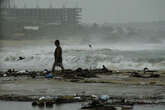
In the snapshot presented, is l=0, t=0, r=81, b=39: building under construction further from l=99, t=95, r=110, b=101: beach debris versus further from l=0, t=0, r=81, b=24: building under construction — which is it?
l=99, t=95, r=110, b=101: beach debris

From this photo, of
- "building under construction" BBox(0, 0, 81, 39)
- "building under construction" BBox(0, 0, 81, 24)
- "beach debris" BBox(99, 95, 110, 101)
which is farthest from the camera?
"building under construction" BBox(0, 0, 81, 24)

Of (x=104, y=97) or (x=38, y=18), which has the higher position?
(x=38, y=18)

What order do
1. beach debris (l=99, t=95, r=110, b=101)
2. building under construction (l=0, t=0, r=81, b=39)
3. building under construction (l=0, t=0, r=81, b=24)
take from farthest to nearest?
building under construction (l=0, t=0, r=81, b=24)
building under construction (l=0, t=0, r=81, b=39)
beach debris (l=99, t=95, r=110, b=101)

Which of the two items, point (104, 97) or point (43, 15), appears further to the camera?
point (43, 15)

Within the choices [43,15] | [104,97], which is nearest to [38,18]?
[43,15]

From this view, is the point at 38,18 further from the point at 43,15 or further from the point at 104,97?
the point at 104,97

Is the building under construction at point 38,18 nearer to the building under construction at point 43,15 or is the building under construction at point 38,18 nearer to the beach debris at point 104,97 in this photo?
the building under construction at point 43,15

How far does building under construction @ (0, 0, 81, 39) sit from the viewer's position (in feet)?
450

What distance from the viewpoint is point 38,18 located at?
6309 inches

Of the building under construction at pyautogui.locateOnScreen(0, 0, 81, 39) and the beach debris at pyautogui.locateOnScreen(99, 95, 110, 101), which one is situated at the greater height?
the building under construction at pyautogui.locateOnScreen(0, 0, 81, 39)

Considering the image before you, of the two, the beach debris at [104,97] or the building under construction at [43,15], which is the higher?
the building under construction at [43,15]

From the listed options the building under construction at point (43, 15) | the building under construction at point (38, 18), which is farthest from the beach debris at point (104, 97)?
the building under construction at point (43, 15)

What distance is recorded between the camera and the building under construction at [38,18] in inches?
5399

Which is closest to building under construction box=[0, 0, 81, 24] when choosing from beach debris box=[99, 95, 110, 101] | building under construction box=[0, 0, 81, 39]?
building under construction box=[0, 0, 81, 39]
